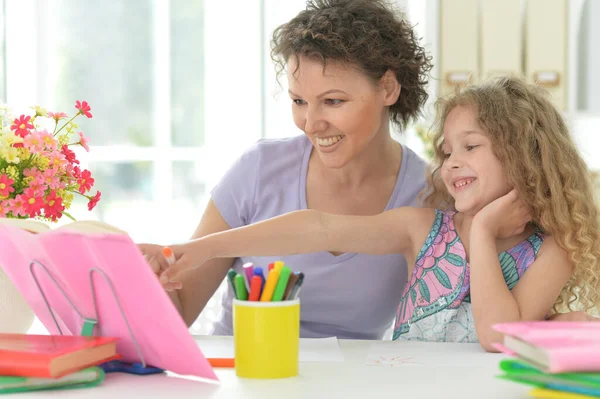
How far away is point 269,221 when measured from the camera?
1436 mm

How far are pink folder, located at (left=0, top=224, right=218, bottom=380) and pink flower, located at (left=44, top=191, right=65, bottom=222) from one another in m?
0.15

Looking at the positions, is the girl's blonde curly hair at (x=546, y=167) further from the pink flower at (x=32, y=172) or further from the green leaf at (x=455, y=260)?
the pink flower at (x=32, y=172)

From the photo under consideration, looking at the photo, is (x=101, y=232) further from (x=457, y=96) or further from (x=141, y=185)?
(x=141, y=185)

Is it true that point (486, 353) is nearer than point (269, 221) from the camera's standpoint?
Yes

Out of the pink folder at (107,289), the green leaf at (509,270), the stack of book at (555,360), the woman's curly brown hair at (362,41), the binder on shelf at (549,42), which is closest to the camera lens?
the stack of book at (555,360)

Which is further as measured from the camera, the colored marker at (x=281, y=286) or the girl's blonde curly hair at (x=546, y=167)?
the girl's blonde curly hair at (x=546, y=167)

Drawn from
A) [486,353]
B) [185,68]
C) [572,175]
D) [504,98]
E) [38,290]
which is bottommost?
[486,353]

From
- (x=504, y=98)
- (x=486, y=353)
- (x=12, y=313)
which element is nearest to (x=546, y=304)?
(x=486, y=353)

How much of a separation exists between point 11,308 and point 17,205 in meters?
0.16

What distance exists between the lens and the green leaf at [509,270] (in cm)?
144

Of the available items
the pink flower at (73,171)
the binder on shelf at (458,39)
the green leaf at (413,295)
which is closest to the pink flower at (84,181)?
the pink flower at (73,171)

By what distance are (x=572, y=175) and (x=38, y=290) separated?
0.99 metres

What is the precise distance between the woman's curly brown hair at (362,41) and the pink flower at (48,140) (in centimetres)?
59

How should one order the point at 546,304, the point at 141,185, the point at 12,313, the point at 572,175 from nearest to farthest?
the point at 12,313, the point at 546,304, the point at 572,175, the point at 141,185
